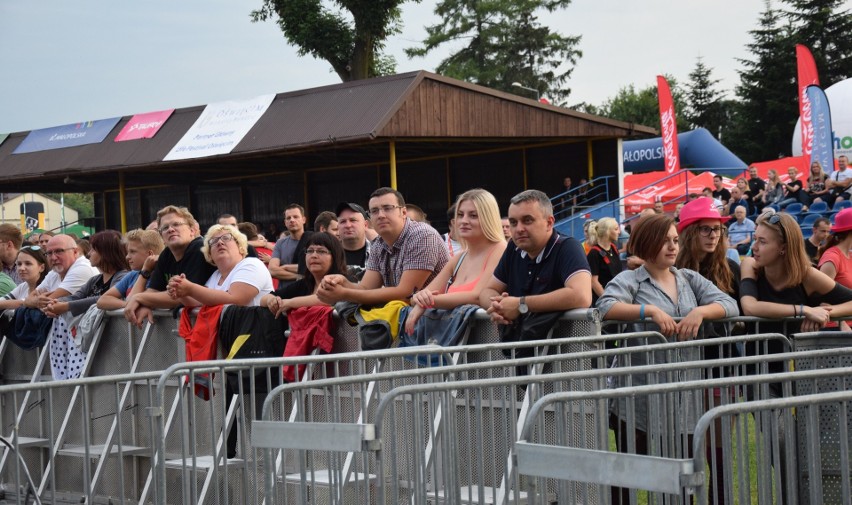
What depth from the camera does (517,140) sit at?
2683 centimetres

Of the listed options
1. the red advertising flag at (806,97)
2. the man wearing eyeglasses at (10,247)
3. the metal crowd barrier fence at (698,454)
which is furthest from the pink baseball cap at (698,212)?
the red advertising flag at (806,97)

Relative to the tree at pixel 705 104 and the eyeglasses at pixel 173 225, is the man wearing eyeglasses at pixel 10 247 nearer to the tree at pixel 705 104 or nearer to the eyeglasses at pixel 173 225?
the eyeglasses at pixel 173 225

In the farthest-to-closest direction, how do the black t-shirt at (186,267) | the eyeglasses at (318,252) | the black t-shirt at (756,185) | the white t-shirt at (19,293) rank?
the black t-shirt at (756,185) < the white t-shirt at (19,293) < the black t-shirt at (186,267) < the eyeglasses at (318,252)

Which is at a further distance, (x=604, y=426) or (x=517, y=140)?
(x=517, y=140)

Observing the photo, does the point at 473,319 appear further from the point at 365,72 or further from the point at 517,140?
the point at 365,72

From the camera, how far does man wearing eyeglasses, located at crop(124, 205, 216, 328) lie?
28.6ft

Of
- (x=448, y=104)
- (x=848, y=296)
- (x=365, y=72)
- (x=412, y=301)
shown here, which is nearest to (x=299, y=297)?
(x=412, y=301)

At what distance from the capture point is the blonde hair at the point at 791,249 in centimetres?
665

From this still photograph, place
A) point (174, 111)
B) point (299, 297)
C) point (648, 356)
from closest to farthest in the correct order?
point (648, 356) → point (299, 297) → point (174, 111)

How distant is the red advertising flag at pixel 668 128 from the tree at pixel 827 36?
30.6m

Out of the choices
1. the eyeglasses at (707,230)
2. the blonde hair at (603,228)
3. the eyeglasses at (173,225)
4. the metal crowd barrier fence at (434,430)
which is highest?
the eyeglasses at (173,225)

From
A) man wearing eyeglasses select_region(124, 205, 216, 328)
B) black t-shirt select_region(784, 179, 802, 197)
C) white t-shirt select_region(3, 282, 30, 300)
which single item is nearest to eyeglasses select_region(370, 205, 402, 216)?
man wearing eyeglasses select_region(124, 205, 216, 328)

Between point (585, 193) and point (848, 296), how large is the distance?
793 inches

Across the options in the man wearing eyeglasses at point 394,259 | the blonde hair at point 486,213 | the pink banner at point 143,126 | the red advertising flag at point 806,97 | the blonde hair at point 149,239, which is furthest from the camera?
the pink banner at point 143,126
